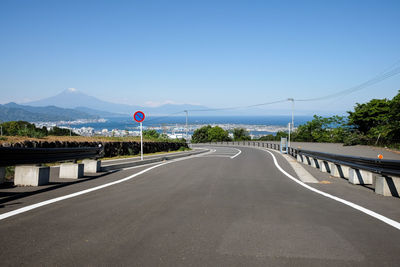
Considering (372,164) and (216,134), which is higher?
(216,134)

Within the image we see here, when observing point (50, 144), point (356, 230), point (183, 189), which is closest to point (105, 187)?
point (183, 189)

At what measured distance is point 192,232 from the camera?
15.6ft

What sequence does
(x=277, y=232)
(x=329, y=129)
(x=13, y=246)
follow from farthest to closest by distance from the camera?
(x=329, y=129)
(x=277, y=232)
(x=13, y=246)

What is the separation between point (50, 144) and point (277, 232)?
13.0 m

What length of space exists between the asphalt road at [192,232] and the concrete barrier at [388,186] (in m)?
1.95

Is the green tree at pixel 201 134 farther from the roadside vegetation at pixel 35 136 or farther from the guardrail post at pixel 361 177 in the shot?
the guardrail post at pixel 361 177

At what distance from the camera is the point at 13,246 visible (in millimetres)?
4055

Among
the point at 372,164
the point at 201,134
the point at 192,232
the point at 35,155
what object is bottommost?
the point at 192,232

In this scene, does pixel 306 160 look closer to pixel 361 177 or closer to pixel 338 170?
pixel 338 170

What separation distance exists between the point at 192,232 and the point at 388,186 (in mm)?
6270

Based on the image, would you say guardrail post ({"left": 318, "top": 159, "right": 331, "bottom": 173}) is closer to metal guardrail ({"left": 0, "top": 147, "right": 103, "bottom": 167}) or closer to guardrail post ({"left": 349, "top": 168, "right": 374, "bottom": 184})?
guardrail post ({"left": 349, "top": 168, "right": 374, "bottom": 184})

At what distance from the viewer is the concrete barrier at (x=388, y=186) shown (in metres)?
8.12

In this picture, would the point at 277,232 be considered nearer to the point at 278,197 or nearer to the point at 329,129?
the point at 278,197

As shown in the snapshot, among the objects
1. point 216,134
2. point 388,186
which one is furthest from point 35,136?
point 216,134
